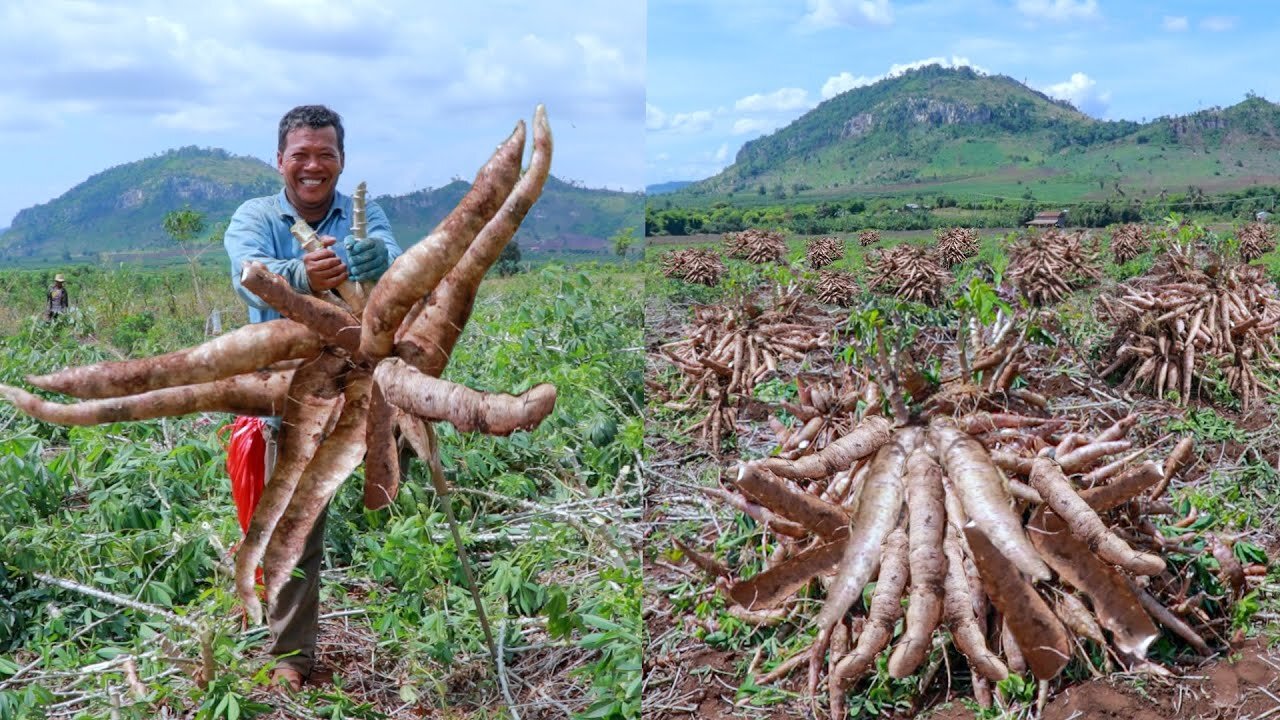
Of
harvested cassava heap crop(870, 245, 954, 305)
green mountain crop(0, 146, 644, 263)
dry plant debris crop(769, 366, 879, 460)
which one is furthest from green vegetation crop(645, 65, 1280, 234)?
dry plant debris crop(769, 366, 879, 460)

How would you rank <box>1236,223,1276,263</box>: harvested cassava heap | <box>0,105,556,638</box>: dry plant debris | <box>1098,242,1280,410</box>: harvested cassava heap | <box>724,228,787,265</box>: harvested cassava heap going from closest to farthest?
<box>0,105,556,638</box>: dry plant debris → <box>1098,242,1280,410</box>: harvested cassava heap → <box>1236,223,1276,263</box>: harvested cassava heap → <box>724,228,787,265</box>: harvested cassava heap

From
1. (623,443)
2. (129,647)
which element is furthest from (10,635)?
(623,443)

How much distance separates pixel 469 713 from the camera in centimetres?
→ 200

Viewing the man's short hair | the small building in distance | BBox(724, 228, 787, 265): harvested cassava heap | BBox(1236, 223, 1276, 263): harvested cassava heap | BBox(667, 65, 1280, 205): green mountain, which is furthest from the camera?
BBox(667, 65, 1280, 205): green mountain

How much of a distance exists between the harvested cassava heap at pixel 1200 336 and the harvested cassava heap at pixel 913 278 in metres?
5.61

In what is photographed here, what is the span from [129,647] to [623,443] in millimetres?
1580

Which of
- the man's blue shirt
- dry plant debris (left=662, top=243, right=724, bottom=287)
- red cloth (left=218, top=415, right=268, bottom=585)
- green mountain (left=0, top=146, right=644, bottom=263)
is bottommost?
dry plant debris (left=662, top=243, right=724, bottom=287)

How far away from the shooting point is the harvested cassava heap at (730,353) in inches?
175

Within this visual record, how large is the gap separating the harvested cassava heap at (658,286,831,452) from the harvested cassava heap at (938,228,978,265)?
9.99 meters

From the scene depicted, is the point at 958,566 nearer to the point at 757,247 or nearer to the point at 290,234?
the point at 290,234

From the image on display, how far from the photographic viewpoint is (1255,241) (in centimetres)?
1524

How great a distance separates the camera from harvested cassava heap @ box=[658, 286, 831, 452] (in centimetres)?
444

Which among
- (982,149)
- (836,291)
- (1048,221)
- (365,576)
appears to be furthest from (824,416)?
(982,149)

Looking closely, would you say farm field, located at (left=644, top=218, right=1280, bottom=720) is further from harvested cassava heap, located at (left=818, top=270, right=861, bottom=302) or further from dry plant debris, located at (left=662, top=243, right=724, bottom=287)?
dry plant debris, located at (left=662, top=243, right=724, bottom=287)
